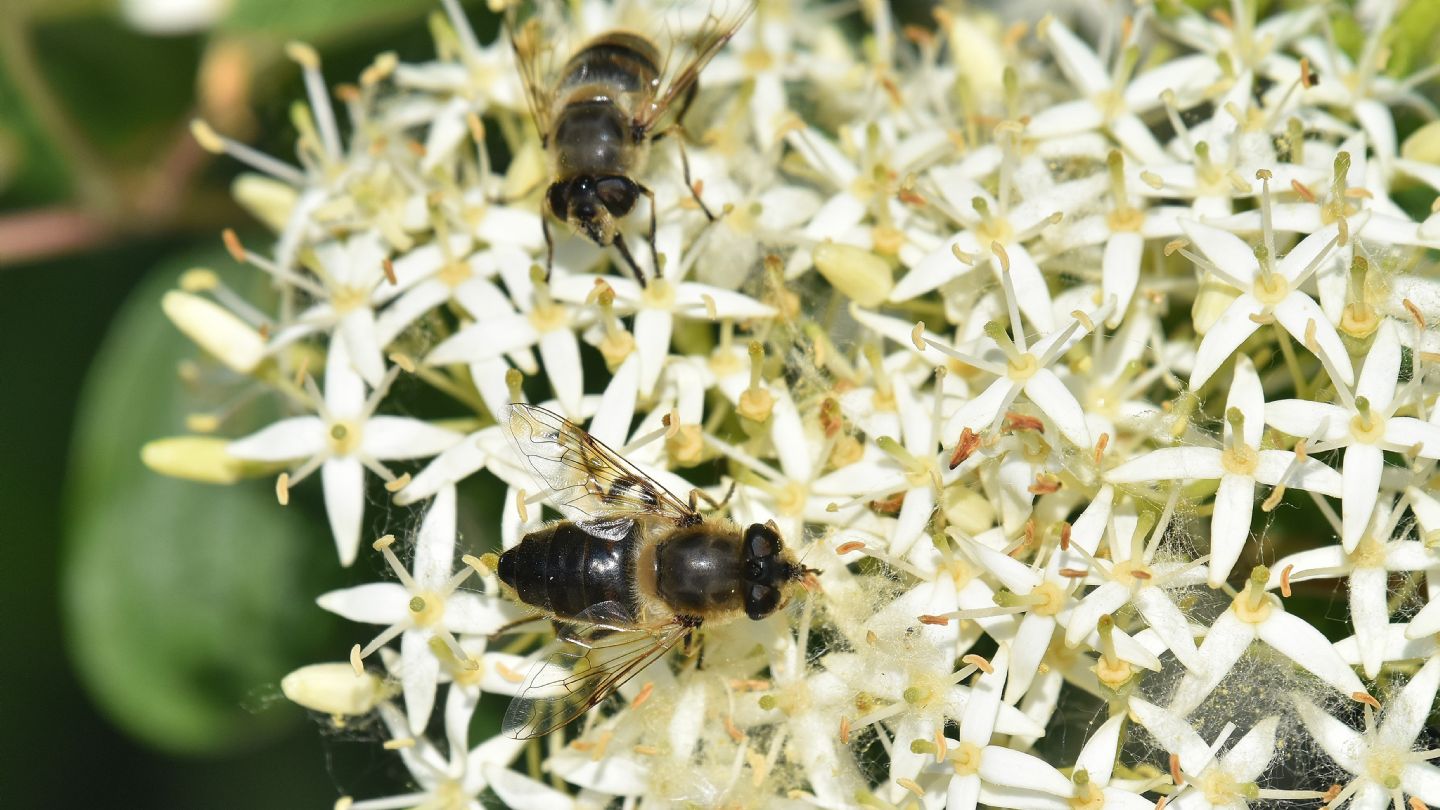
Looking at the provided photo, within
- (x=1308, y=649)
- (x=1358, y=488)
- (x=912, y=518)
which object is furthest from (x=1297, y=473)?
(x=912, y=518)

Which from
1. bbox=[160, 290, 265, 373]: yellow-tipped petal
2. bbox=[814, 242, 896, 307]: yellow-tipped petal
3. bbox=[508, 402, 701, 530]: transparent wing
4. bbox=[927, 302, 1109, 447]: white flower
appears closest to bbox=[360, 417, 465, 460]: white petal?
bbox=[508, 402, 701, 530]: transparent wing

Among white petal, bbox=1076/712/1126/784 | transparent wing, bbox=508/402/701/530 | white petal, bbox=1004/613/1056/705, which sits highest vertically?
transparent wing, bbox=508/402/701/530

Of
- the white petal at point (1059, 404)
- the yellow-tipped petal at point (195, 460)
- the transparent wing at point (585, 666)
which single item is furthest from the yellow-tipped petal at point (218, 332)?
the white petal at point (1059, 404)

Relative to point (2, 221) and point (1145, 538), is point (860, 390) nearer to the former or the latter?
point (1145, 538)

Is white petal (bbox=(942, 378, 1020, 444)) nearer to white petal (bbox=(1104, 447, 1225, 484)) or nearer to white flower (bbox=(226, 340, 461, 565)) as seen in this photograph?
white petal (bbox=(1104, 447, 1225, 484))

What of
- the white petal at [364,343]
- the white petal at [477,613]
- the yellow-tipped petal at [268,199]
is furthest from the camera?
the yellow-tipped petal at [268,199]

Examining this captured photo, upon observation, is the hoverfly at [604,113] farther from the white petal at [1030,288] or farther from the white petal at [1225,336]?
the white petal at [1225,336]
